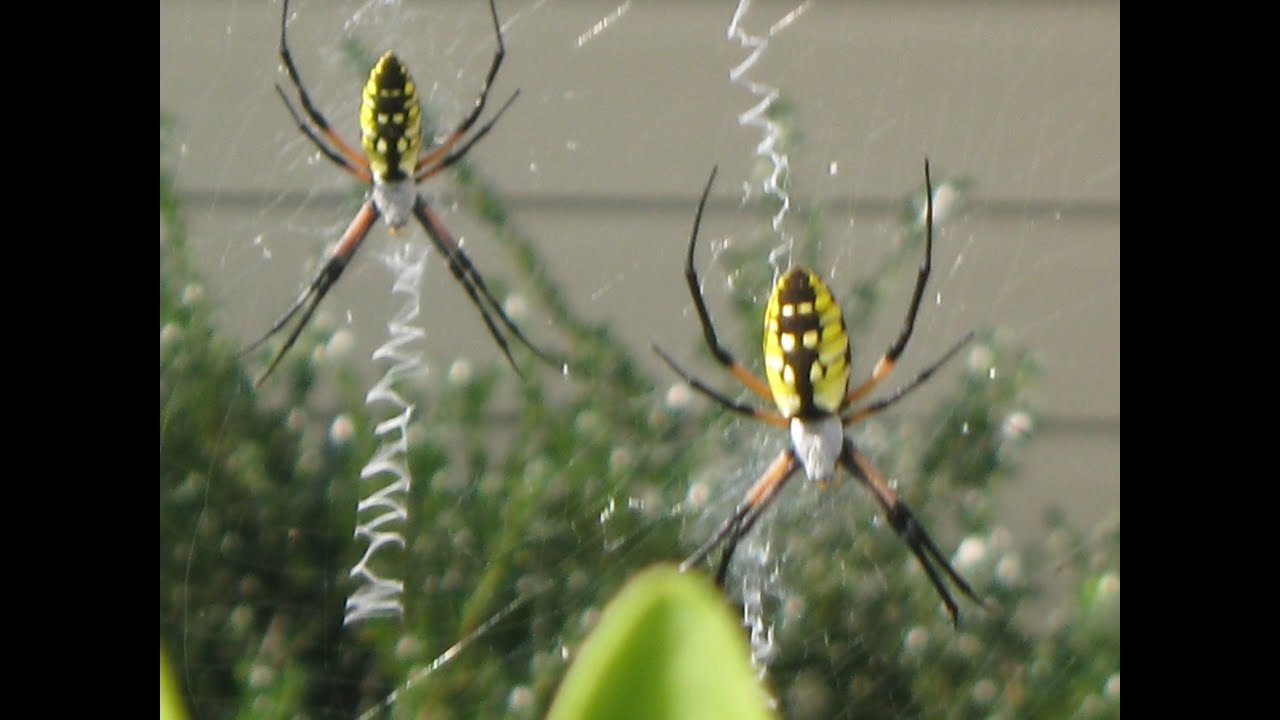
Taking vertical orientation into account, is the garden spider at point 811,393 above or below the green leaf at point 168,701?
below

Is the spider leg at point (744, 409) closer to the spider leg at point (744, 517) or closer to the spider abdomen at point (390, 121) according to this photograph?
the spider leg at point (744, 517)

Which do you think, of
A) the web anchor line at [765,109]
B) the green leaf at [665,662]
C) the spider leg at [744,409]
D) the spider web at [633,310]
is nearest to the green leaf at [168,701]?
the green leaf at [665,662]

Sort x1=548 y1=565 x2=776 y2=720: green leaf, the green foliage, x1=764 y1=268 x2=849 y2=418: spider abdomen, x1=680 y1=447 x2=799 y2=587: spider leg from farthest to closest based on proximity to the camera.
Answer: the green foliage < x1=680 y1=447 x2=799 y2=587: spider leg < x1=764 y1=268 x2=849 y2=418: spider abdomen < x1=548 y1=565 x2=776 y2=720: green leaf

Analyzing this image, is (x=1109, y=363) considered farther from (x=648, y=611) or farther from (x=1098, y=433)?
(x=648, y=611)

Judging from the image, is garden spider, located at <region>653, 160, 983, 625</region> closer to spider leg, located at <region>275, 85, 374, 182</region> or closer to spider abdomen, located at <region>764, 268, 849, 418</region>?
spider abdomen, located at <region>764, 268, 849, 418</region>

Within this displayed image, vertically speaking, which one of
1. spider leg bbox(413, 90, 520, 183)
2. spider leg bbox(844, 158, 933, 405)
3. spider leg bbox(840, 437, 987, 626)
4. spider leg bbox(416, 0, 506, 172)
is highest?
spider leg bbox(416, 0, 506, 172)

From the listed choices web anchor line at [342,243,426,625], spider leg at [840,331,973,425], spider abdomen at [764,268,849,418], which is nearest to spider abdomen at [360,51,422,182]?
web anchor line at [342,243,426,625]

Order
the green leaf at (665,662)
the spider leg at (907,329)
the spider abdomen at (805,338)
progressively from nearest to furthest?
the green leaf at (665,662), the spider abdomen at (805,338), the spider leg at (907,329)
